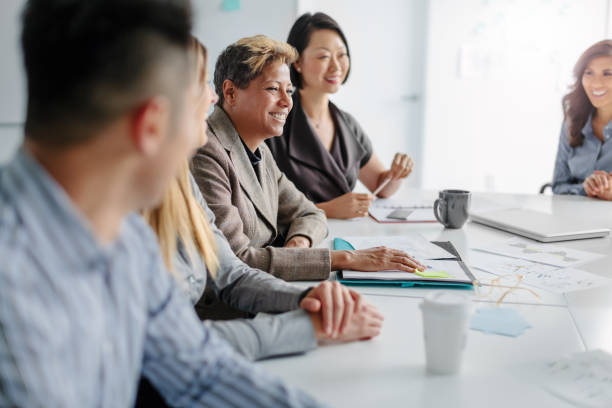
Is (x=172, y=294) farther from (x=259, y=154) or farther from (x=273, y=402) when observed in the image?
(x=259, y=154)

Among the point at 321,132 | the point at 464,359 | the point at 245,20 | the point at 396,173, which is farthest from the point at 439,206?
the point at 245,20

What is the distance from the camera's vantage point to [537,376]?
79cm

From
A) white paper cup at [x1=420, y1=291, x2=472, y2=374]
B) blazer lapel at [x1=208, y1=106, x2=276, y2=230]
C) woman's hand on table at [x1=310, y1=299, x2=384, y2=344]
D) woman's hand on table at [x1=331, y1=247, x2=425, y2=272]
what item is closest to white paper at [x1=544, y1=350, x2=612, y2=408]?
white paper cup at [x1=420, y1=291, x2=472, y2=374]

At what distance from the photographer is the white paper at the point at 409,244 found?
1.38 m

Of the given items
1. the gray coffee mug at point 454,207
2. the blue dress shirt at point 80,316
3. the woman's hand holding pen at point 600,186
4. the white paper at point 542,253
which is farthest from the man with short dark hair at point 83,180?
the woman's hand holding pen at point 600,186

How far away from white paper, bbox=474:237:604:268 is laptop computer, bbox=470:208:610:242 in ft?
0.18

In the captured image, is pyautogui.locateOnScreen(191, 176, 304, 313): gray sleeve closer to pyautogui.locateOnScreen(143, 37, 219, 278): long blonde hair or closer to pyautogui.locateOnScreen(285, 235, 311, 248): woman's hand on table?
pyautogui.locateOnScreen(143, 37, 219, 278): long blonde hair

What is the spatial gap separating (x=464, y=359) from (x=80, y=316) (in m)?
0.58

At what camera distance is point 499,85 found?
3865 mm

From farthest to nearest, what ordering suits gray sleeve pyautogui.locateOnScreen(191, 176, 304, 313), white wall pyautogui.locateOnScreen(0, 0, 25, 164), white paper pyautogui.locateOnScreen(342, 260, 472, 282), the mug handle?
white wall pyautogui.locateOnScreen(0, 0, 25, 164), the mug handle, white paper pyautogui.locateOnScreen(342, 260, 472, 282), gray sleeve pyautogui.locateOnScreen(191, 176, 304, 313)

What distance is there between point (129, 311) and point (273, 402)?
0.22 m

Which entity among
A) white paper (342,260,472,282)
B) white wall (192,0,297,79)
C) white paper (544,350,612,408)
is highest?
white wall (192,0,297,79)

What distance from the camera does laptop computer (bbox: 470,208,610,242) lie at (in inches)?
63.7

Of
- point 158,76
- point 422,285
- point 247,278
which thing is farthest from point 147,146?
point 422,285
